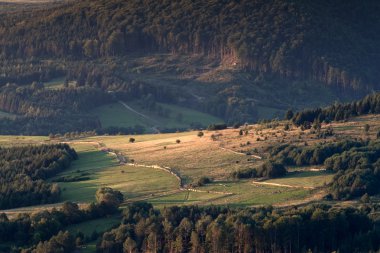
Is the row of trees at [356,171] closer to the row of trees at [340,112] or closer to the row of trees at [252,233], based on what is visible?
the row of trees at [252,233]

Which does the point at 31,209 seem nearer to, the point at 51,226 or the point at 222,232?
the point at 51,226

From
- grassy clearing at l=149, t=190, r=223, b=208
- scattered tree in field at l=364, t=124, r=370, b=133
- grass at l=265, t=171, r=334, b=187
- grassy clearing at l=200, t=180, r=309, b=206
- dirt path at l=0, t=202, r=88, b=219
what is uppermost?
scattered tree in field at l=364, t=124, r=370, b=133

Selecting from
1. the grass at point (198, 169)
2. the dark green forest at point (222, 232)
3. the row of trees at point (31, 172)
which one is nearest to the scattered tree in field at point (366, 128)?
the grass at point (198, 169)

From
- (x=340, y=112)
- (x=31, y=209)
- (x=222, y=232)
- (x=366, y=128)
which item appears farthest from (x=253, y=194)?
(x=340, y=112)

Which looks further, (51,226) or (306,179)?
(306,179)

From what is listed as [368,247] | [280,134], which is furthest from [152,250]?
[280,134]

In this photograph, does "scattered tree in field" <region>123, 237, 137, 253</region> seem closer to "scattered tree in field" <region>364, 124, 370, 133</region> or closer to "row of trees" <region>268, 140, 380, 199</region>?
"row of trees" <region>268, 140, 380, 199</region>

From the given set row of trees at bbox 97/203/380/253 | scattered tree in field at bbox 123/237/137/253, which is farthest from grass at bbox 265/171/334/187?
scattered tree in field at bbox 123/237/137/253
